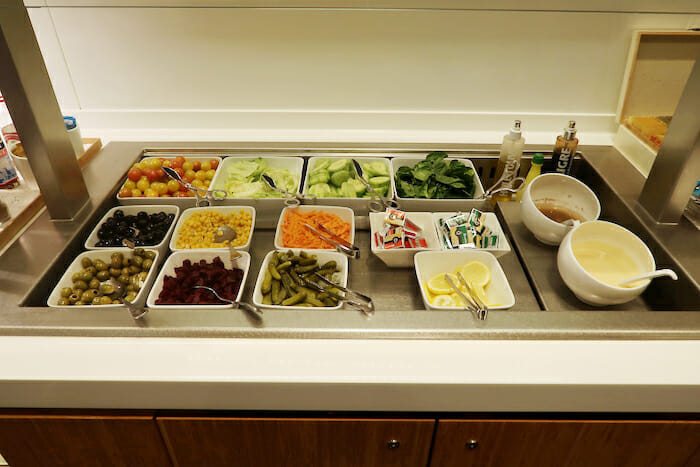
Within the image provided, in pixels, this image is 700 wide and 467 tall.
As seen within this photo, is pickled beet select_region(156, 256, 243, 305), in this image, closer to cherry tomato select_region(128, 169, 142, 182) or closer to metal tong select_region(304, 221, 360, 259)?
metal tong select_region(304, 221, 360, 259)

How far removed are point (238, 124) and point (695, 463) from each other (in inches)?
62.6

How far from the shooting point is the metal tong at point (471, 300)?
2.85ft

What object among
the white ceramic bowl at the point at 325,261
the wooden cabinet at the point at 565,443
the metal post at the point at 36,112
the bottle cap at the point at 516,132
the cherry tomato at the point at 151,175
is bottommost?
the wooden cabinet at the point at 565,443

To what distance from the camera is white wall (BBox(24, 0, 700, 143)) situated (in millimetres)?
1371

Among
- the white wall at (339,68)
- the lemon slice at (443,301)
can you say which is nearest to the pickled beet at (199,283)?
the lemon slice at (443,301)

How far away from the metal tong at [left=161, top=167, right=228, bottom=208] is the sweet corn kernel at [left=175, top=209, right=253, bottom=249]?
0.06 metres

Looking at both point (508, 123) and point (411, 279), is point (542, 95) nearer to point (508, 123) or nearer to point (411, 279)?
point (508, 123)

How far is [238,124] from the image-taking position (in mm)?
1562

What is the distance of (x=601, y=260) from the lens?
3.42 feet

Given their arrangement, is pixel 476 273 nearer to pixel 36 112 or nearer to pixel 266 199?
pixel 266 199

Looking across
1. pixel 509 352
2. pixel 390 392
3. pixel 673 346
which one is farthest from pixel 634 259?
pixel 390 392

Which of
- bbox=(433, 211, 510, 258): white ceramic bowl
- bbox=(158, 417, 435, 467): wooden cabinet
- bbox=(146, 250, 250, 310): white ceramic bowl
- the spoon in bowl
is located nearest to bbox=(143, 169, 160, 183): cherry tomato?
bbox=(146, 250, 250, 310): white ceramic bowl

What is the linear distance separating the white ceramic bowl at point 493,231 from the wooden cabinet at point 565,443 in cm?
39

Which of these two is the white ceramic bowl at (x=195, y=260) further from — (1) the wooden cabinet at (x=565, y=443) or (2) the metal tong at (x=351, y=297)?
(1) the wooden cabinet at (x=565, y=443)
